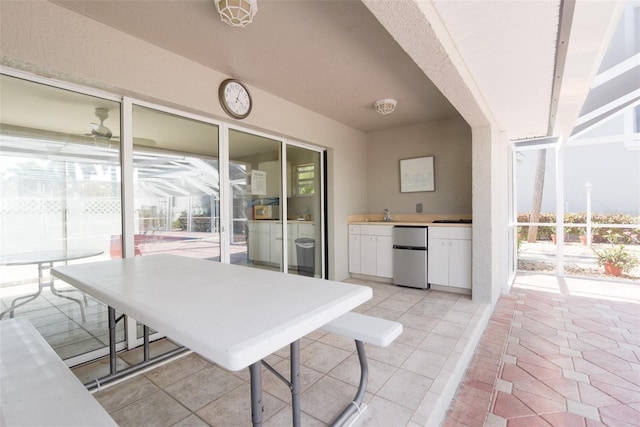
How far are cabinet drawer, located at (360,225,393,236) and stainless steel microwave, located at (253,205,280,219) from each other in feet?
4.47

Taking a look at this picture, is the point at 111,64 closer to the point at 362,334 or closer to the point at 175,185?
the point at 175,185

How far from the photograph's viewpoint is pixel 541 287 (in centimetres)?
423

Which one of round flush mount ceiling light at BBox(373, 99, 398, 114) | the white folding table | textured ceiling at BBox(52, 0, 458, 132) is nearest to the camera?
the white folding table

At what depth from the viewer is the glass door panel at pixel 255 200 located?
10.1ft

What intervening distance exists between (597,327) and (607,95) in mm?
2664

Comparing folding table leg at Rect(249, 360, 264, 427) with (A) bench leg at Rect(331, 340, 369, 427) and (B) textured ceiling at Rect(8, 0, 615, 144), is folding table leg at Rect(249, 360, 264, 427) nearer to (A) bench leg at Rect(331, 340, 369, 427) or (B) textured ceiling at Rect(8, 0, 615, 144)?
(A) bench leg at Rect(331, 340, 369, 427)

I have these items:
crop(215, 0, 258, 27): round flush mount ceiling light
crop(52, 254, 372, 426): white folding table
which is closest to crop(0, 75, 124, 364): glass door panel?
crop(52, 254, 372, 426): white folding table

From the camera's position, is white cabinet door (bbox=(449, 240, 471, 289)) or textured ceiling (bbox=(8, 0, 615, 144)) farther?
white cabinet door (bbox=(449, 240, 471, 289))

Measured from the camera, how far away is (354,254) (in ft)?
14.6

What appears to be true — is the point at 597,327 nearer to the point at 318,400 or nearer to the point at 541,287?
the point at 541,287

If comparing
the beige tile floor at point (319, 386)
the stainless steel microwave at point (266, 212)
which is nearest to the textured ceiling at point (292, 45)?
the stainless steel microwave at point (266, 212)

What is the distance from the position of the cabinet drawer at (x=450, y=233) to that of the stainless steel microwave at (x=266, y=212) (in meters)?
2.00

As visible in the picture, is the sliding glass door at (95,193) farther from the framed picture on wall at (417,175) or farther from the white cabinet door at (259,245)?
the framed picture on wall at (417,175)

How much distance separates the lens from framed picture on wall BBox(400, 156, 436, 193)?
4.29m
